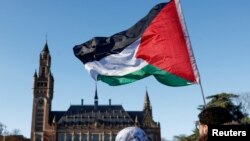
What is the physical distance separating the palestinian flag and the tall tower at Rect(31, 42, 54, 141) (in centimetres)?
10479

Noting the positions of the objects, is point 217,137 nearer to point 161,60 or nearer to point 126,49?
point 161,60

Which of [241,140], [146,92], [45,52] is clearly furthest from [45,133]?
[241,140]

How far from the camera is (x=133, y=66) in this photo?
61.2 ft

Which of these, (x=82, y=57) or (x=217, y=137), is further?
(x=82, y=57)

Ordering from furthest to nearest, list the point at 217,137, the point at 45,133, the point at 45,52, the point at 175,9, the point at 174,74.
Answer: the point at 45,52 < the point at 45,133 < the point at 175,9 < the point at 174,74 < the point at 217,137

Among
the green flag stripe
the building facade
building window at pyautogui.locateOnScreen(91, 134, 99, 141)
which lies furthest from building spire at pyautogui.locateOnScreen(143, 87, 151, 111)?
the green flag stripe

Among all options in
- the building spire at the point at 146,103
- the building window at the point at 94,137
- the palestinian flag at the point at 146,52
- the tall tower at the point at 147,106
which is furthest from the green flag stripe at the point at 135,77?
the building spire at the point at 146,103

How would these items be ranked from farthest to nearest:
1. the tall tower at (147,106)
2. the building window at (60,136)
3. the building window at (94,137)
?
the tall tower at (147,106) < the building window at (94,137) < the building window at (60,136)

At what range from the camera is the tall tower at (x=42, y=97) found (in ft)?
392

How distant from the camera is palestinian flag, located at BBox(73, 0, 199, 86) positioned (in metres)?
17.0

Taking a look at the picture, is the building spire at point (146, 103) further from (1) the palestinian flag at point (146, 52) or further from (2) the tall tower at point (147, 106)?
(1) the palestinian flag at point (146, 52)

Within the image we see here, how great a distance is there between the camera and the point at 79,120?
402 ft

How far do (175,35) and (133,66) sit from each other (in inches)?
104

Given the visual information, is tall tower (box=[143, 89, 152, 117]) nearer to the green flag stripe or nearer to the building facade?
the building facade
